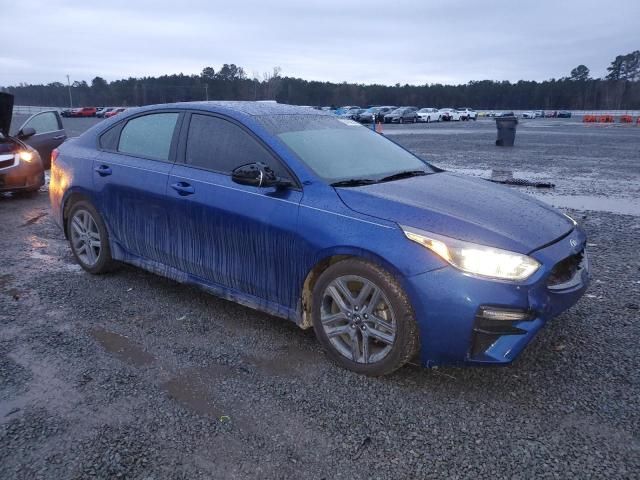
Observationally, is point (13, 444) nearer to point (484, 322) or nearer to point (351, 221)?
point (351, 221)

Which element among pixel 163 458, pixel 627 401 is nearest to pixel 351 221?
pixel 163 458

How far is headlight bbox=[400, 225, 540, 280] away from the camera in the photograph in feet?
9.07

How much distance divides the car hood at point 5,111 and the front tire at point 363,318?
7785 mm

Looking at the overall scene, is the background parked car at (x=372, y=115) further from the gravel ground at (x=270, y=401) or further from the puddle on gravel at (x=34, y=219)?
the gravel ground at (x=270, y=401)

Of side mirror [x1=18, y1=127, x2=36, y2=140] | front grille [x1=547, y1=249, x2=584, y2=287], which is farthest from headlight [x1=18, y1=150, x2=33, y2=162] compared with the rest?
front grille [x1=547, y1=249, x2=584, y2=287]

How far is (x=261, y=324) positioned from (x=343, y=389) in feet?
3.67

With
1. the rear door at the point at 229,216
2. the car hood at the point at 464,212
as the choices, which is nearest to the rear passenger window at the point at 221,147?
the rear door at the point at 229,216

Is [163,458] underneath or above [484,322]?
underneath

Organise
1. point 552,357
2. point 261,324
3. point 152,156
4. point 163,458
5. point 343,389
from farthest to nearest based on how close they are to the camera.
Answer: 1. point 152,156
2. point 261,324
3. point 552,357
4. point 343,389
5. point 163,458

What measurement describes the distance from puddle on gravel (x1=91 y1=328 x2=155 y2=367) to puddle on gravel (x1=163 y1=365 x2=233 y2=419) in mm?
351

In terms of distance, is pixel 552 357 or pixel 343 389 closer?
pixel 343 389

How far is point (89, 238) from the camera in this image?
4.88m

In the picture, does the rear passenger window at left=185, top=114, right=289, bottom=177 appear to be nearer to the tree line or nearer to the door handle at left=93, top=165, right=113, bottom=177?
the door handle at left=93, top=165, right=113, bottom=177

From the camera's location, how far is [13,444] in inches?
99.4
